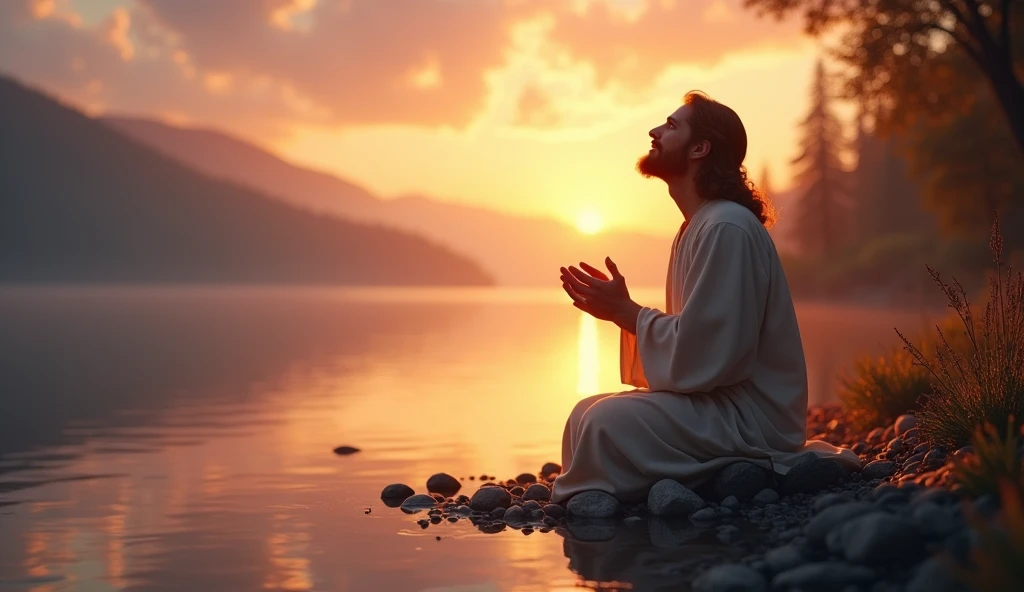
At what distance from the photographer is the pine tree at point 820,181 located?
6431 centimetres

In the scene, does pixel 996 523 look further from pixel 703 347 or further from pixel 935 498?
pixel 703 347

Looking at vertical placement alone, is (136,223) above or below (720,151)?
above

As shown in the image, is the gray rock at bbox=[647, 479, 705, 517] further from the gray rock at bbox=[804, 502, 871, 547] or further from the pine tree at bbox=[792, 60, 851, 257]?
the pine tree at bbox=[792, 60, 851, 257]

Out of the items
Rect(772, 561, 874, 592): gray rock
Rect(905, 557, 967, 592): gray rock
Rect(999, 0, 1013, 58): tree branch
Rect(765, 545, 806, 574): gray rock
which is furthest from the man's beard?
Rect(999, 0, 1013, 58): tree branch

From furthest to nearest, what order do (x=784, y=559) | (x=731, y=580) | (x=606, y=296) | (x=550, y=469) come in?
(x=550, y=469)
(x=606, y=296)
(x=784, y=559)
(x=731, y=580)

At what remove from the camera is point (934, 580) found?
343 centimetres


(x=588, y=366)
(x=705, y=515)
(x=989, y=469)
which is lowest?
(x=705, y=515)

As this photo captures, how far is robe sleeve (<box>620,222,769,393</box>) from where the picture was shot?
5629 mm

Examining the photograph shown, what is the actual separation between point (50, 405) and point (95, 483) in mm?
6086

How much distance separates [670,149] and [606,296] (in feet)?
3.15

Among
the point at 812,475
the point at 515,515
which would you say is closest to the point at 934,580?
the point at 812,475

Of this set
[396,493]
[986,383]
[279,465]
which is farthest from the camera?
[279,465]

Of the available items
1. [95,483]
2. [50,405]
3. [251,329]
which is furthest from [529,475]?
[251,329]

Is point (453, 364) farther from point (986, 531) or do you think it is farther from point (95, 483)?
point (986, 531)
